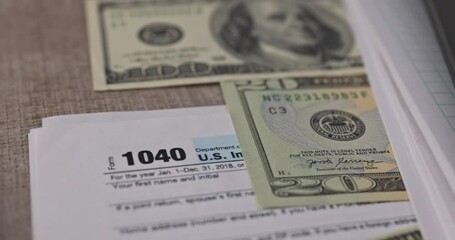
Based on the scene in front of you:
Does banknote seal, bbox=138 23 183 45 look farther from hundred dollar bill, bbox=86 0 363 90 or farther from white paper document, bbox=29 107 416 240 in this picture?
white paper document, bbox=29 107 416 240

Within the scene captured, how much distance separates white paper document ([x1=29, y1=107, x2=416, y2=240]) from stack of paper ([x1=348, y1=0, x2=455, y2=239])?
0.08 feet

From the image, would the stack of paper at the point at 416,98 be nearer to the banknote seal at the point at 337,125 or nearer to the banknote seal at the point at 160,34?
the banknote seal at the point at 337,125

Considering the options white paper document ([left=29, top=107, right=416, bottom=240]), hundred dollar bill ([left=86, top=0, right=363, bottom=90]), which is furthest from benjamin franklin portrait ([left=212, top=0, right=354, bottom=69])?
white paper document ([left=29, top=107, right=416, bottom=240])

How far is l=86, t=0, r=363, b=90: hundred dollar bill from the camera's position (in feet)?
1.82

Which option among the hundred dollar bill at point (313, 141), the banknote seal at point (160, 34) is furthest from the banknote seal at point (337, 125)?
the banknote seal at point (160, 34)

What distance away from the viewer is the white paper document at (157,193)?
0.41 metres

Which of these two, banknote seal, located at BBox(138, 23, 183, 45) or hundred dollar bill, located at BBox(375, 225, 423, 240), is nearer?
hundred dollar bill, located at BBox(375, 225, 423, 240)

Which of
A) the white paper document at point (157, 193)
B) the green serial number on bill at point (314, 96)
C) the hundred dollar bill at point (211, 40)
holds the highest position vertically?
the hundred dollar bill at point (211, 40)

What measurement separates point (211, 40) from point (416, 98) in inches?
7.8

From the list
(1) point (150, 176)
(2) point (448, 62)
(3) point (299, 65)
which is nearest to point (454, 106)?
(2) point (448, 62)

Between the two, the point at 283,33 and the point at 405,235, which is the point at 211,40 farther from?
the point at 405,235

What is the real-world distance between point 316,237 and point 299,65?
0.67ft

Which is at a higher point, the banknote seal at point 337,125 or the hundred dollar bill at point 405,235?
the banknote seal at point 337,125

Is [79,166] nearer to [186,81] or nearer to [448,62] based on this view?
[186,81]
